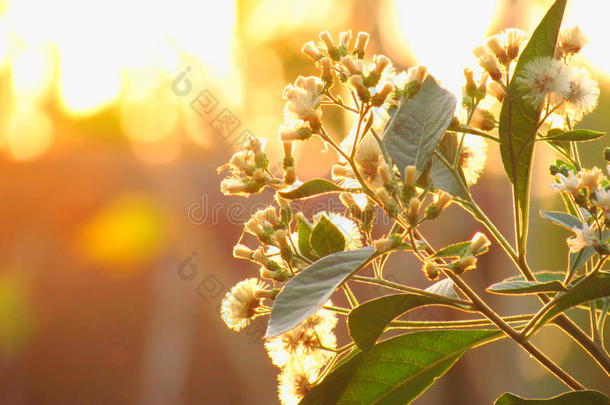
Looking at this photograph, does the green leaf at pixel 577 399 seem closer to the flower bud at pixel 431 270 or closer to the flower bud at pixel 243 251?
the flower bud at pixel 431 270

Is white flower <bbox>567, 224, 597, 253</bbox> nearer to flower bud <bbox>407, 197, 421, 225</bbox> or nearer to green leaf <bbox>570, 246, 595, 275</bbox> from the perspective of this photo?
green leaf <bbox>570, 246, 595, 275</bbox>

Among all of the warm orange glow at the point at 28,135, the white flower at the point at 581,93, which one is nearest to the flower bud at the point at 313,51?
the white flower at the point at 581,93

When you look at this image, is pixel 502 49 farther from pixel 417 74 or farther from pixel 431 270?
pixel 431 270

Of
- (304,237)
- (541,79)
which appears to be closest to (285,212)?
(304,237)

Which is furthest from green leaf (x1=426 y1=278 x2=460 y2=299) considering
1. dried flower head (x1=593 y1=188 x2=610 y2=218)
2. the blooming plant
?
dried flower head (x1=593 y1=188 x2=610 y2=218)

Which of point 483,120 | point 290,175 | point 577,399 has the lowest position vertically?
point 577,399

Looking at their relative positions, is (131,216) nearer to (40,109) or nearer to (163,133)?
(163,133)

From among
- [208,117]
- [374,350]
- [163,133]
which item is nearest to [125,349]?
[163,133]
